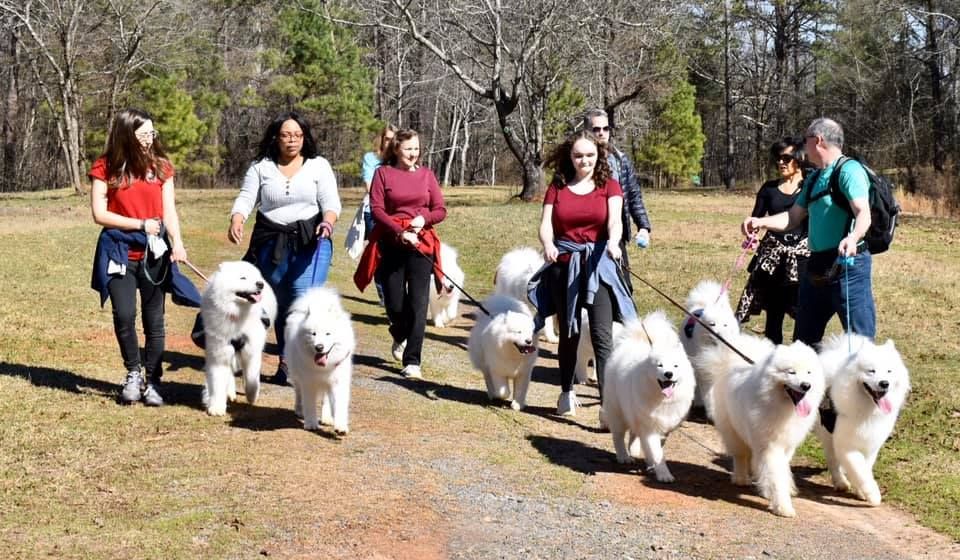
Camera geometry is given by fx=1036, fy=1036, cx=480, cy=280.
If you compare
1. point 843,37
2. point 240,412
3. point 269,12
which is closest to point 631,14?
point 843,37

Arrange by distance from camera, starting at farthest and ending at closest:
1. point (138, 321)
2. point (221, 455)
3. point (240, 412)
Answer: point (138, 321), point (240, 412), point (221, 455)

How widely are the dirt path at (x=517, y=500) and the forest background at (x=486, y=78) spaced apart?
22820 millimetres

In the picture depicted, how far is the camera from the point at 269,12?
52.1m

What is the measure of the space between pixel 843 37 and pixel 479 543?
4873 cm

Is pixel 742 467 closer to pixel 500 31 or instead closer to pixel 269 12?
pixel 500 31

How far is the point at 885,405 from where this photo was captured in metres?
5.65

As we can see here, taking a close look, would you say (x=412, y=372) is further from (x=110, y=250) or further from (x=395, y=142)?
(x=110, y=250)

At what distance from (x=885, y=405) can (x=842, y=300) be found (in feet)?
3.14

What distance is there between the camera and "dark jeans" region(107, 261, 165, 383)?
6883mm

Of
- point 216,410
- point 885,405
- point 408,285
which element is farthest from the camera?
point 408,285

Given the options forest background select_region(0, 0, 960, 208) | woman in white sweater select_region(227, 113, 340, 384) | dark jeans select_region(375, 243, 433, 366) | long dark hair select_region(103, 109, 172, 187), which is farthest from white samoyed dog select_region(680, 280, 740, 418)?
forest background select_region(0, 0, 960, 208)

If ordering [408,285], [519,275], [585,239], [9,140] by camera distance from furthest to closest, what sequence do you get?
[9,140] < [519,275] < [408,285] < [585,239]

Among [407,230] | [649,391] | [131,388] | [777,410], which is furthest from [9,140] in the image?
[777,410]

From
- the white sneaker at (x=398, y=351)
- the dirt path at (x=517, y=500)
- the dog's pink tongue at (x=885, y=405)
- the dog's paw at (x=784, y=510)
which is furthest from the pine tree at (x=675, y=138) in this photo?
the dog's paw at (x=784, y=510)
